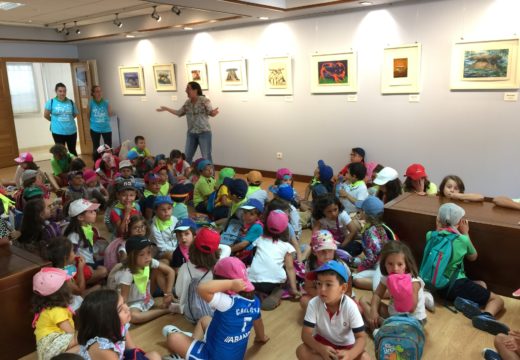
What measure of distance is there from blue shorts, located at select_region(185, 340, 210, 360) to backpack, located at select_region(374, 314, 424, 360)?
1.10m

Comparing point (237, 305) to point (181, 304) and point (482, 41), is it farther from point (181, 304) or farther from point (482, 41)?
point (482, 41)

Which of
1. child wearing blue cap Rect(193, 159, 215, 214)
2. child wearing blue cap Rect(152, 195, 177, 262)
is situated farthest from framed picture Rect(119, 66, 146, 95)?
child wearing blue cap Rect(152, 195, 177, 262)

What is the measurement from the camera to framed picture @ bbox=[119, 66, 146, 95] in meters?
10.8

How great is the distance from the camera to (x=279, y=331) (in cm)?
335

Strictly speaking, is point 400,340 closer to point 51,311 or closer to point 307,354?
point 307,354

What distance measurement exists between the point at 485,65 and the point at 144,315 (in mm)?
5525

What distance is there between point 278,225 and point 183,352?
1354mm

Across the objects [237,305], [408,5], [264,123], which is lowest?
[237,305]

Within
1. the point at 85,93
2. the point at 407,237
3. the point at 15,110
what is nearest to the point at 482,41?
the point at 407,237

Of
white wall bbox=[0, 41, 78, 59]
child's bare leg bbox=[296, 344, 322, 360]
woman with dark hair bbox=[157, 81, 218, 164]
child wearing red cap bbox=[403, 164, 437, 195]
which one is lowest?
child's bare leg bbox=[296, 344, 322, 360]

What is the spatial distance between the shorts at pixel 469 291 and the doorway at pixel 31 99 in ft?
41.6

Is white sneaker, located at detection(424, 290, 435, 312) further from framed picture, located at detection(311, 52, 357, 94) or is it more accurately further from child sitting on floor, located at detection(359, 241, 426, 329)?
framed picture, located at detection(311, 52, 357, 94)

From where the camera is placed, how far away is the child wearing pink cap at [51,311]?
278cm

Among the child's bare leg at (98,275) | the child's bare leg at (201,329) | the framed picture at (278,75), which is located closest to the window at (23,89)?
the framed picture at (278,75)
